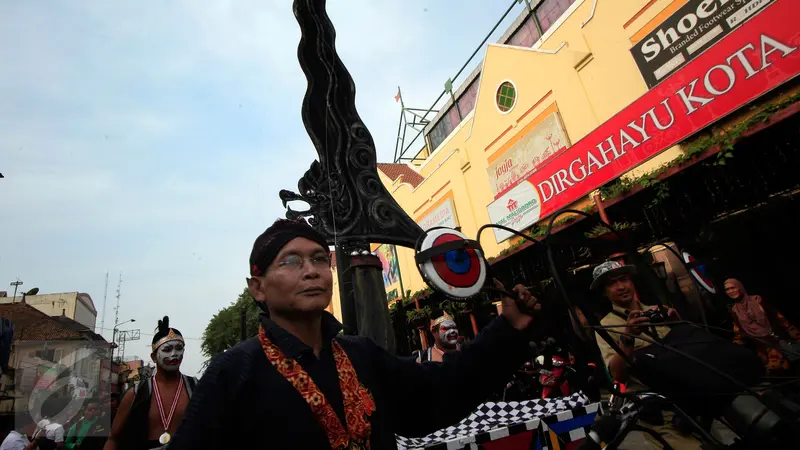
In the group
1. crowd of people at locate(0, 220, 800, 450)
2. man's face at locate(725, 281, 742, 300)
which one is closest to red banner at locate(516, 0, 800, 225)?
man's face at locate(725, 281, 742, 300)

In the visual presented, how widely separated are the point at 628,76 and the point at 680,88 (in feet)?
6.33

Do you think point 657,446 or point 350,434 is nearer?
point 350,434

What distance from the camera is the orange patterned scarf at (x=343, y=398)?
1.25m

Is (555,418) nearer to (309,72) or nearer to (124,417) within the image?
(124,417)

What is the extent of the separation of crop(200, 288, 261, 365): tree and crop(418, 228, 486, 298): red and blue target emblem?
3524cm

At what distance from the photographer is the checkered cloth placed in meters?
3.05

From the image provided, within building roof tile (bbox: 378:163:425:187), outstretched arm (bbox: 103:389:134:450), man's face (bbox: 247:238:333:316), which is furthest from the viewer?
building roof tile (bbox: 378:163:425:187)

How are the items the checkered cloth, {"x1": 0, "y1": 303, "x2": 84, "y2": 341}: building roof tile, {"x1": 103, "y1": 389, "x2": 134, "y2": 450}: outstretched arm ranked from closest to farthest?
{"x1": 103, "y1": 389, "x2": 134, "y2": 450}: outstretched arm
the checkered cloth
{"x1": 0, "y1": 303, "x2": 84, "y2": 341}: building roof tile

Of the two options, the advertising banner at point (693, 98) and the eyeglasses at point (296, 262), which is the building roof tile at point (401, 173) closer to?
the advertising banner at point (693, 98)

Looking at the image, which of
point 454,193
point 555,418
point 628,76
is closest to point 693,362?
point 555,418

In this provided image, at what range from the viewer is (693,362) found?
1.57 metres

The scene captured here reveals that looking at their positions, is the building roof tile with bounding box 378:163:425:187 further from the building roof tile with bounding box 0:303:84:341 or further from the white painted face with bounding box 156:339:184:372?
the building roof tile with bounding box 0:303:84:341

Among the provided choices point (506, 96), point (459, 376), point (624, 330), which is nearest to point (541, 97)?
point (506, 96)

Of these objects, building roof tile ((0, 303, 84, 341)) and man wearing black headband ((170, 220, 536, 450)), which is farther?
building roof tile ((0, 303, 84, 341))
